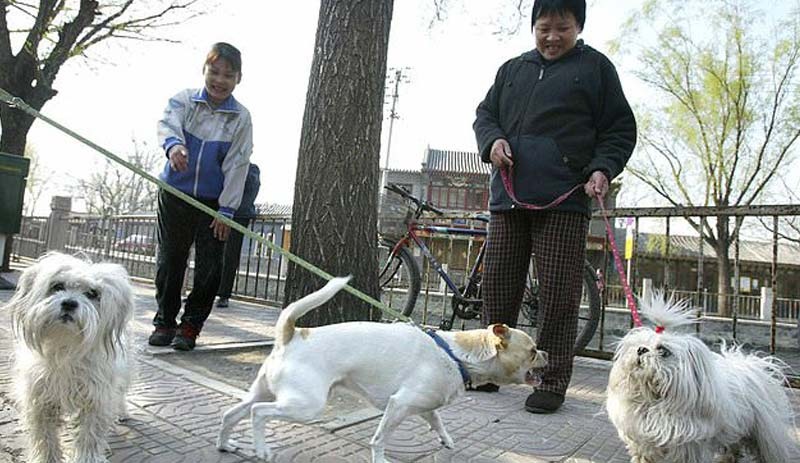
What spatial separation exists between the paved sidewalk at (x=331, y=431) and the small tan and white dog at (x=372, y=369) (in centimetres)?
14

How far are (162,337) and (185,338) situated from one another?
0.20 meters

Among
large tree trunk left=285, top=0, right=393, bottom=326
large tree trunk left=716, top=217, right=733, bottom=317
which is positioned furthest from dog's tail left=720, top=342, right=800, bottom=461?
large tree trunk left=716, top=217, right=733, bottom=317

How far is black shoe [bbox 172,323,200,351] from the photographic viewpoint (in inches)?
152

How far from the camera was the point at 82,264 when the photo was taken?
2.19 m

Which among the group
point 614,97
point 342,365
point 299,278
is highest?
point 614,97

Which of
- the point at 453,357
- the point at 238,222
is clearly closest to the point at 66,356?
the point at 453,357

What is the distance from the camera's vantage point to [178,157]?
350 centimetres

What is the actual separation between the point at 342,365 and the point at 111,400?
92 centimetres

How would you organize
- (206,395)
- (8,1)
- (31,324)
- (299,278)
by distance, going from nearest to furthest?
(31,324) → (206,395) → (299,278) → (8,1)

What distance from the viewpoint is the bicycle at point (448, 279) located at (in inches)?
198

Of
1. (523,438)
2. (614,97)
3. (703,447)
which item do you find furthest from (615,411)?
(614,97)

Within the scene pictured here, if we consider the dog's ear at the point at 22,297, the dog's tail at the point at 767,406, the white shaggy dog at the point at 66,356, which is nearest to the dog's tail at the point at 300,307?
the white shaggy dog at the point at 66,356

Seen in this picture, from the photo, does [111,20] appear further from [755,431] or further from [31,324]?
[755,431]

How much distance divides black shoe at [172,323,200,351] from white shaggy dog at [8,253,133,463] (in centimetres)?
171
